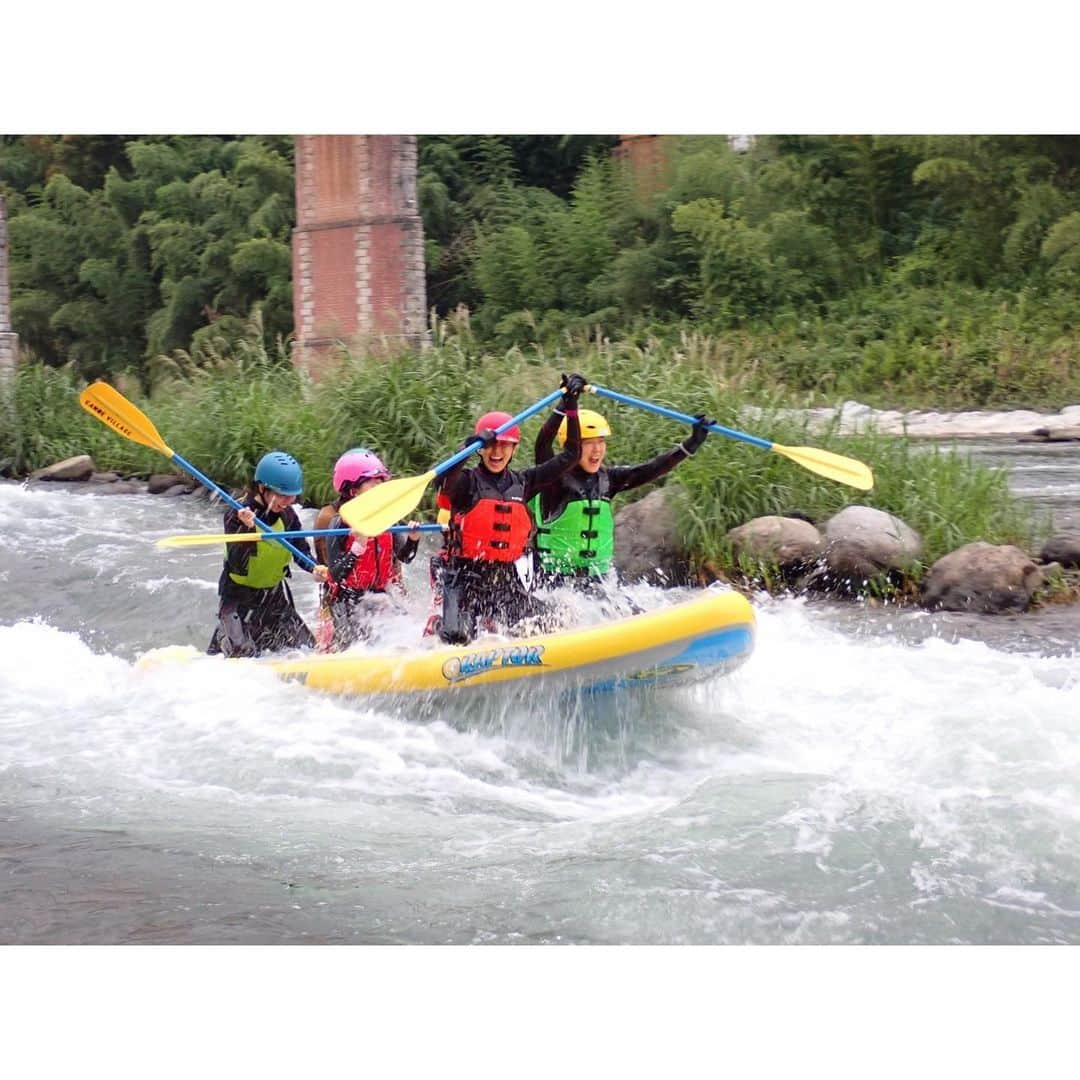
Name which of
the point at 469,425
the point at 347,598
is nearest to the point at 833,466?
the point at 347,598

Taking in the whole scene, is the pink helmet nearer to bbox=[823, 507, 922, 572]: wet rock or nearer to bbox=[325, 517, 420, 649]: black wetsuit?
bbox=[325, 517, 420, 649]: black wetsuit

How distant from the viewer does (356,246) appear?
5.11 metres

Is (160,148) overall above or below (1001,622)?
above

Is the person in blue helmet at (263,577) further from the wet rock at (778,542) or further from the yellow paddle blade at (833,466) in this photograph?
the wet rock at (778,542)

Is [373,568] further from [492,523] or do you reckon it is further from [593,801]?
[593,801]

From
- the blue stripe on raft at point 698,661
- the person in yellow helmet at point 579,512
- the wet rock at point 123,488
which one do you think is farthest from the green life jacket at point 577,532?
the wet rock at point 123,488

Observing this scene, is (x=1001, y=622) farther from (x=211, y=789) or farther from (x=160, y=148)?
(x=160, y=148)

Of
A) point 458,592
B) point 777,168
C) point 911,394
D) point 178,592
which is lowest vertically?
point 178,592

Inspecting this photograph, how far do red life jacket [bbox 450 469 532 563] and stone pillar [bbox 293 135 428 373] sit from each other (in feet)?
3.70

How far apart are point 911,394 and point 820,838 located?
2.63 metres

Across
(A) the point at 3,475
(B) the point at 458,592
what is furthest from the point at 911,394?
(A) the point at 3,475

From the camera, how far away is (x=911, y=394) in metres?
5.30

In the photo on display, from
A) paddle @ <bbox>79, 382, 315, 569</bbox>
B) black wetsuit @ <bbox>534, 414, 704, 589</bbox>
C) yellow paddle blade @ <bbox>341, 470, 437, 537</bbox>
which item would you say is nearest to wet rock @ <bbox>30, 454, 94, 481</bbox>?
paddle @ <bbox>79, 382, 315, 569</bbox>

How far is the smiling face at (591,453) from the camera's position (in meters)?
4.02
